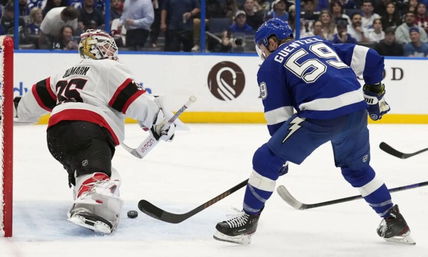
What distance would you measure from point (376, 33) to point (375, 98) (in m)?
5.30

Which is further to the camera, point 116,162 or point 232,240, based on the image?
point 116,162

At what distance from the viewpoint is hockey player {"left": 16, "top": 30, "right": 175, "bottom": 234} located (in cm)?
378

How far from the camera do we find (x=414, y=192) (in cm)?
478

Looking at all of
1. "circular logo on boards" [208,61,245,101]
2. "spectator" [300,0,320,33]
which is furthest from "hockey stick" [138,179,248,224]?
"spectator" [300,0,320,33]

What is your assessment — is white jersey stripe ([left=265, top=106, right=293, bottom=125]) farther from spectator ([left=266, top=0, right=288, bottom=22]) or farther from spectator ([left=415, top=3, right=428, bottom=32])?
spectator ([left=415, top=3, right=428, bottom=32])

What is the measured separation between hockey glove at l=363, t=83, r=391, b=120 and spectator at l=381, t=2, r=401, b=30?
5.29m

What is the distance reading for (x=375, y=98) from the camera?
3.68m

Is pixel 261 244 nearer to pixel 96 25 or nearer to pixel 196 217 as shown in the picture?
pixel 196 217

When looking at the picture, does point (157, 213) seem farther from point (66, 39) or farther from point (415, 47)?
point (415, 47)

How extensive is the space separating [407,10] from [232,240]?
19.4ft

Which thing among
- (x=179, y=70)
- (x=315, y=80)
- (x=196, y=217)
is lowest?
(x=179, y=70)

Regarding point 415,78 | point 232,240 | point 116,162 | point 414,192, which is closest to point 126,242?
point 232,240

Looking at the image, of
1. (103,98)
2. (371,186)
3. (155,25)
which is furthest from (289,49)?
(155,25)

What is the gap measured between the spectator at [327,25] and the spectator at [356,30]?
0.18 meters
